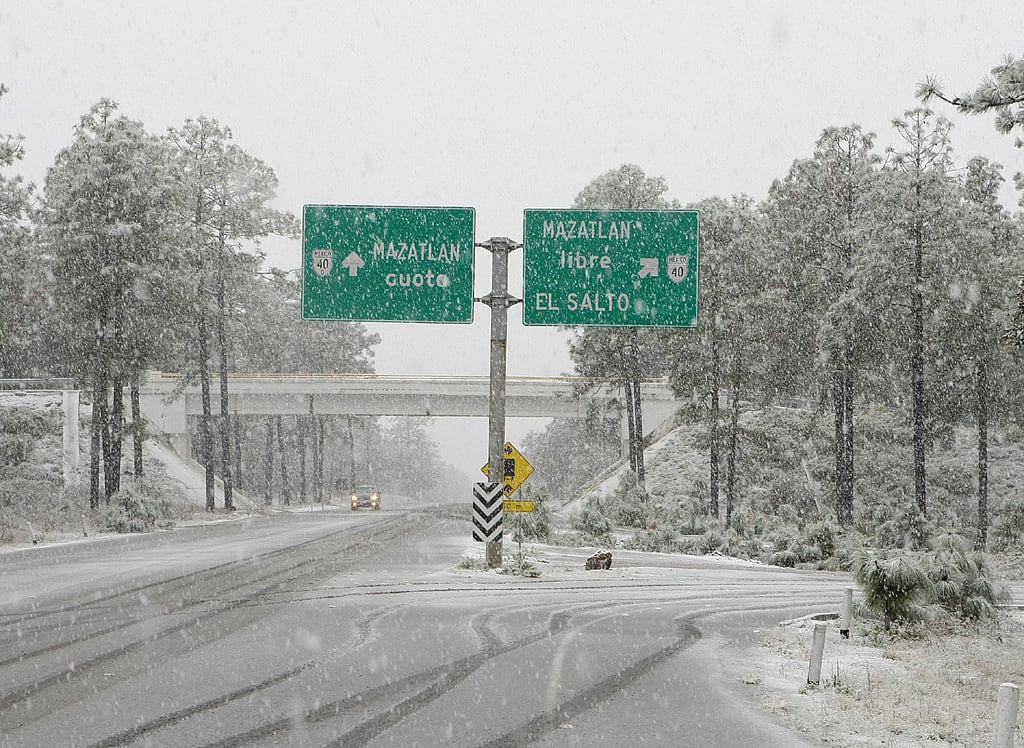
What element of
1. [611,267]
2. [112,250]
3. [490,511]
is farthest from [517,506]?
[112,250]

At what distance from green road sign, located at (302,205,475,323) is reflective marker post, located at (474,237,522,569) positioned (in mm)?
523

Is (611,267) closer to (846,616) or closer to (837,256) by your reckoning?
(846,616)

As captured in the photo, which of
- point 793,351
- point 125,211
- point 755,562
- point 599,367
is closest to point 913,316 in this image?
point 793,351

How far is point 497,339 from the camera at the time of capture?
75.2 feet

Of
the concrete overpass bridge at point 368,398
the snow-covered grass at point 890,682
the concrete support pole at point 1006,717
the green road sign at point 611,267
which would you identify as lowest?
the snow-covered grass at point 890,682

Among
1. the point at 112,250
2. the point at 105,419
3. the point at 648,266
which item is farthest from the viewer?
the point at 105,419

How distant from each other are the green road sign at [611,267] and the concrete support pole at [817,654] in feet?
43.7

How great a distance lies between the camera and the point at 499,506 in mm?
22844

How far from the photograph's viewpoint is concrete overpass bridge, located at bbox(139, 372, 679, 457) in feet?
202

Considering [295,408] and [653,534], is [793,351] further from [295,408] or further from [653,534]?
[295,408]

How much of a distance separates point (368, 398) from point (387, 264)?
136ft

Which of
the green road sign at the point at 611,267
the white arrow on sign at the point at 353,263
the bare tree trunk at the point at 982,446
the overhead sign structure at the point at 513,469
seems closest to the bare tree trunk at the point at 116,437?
the white arrow on sign at the point at 353,263

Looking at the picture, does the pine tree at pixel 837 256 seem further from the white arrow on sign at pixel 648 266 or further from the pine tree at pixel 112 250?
the pine tree at pixel 112 250

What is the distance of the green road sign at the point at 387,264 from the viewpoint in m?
22.5
